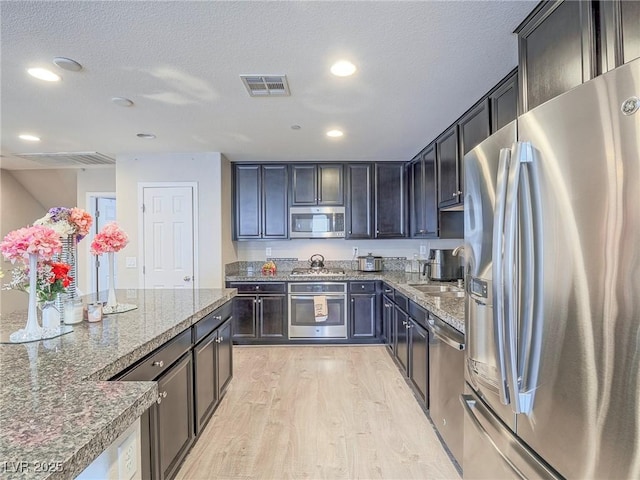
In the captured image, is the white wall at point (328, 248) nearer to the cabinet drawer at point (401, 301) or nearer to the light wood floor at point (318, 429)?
the cabinet drawer at point (401, 301)

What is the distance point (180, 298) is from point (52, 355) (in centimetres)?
122

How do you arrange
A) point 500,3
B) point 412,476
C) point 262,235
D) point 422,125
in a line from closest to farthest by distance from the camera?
point 500,3, point 412,476, point 422,125, point 262,235

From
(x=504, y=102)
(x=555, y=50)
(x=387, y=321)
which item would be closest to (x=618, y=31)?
(x=555, y=50)

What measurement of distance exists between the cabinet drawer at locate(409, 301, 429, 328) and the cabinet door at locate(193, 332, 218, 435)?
159cm

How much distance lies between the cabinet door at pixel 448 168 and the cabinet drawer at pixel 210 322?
7.33 ft

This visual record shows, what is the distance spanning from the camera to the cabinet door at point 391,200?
4.60 metres

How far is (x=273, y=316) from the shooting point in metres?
4.21

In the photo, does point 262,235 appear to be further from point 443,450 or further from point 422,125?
point 443,450

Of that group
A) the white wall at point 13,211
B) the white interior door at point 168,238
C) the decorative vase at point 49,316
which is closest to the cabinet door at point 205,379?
the decorative vase at point 49,316

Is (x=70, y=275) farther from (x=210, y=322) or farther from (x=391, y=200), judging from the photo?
(x=391, y=200)

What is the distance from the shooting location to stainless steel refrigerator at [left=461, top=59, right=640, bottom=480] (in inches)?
29.1

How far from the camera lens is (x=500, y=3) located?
4.83ft

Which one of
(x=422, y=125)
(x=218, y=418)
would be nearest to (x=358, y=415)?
(x=218, y=418)

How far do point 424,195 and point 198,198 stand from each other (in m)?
2.77
